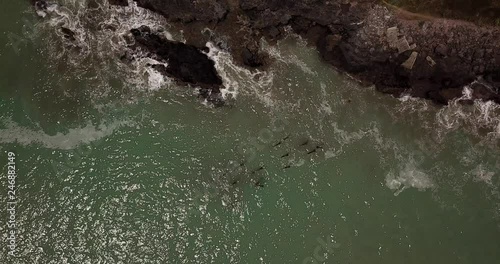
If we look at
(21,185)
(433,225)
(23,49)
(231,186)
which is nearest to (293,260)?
(231,186)

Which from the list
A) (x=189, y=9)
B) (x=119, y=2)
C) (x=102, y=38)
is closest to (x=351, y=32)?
(x=189, y=9)

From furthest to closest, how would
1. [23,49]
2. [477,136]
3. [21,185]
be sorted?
[477,136] < [23,49] < [21,185]

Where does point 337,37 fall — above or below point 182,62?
above

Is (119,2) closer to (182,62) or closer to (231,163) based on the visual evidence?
(182,62)

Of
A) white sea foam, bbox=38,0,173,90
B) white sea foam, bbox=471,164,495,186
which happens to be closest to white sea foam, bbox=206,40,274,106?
white sea foam, bbox=38,0,173,90

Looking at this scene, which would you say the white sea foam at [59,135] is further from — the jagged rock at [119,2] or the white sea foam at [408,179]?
the white sea foam at [408,179]

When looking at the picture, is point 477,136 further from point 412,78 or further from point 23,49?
point 23,49

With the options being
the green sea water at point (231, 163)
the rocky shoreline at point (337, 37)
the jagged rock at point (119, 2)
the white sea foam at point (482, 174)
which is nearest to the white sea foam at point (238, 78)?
the green sea water at point (231, 163)
